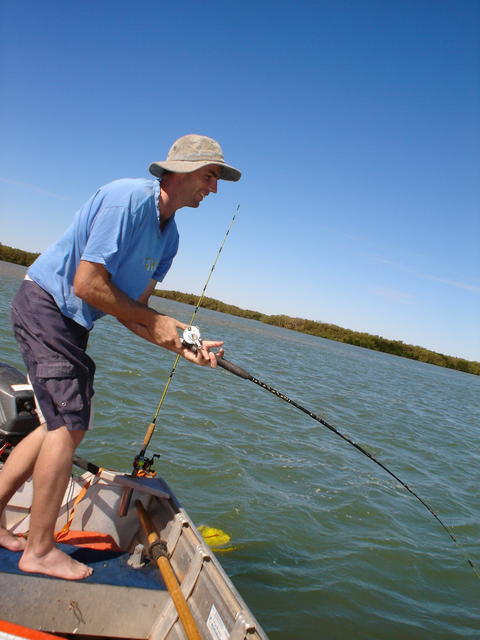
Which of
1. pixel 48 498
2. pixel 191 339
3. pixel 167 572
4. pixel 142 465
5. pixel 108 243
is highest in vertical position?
pixel 108 243

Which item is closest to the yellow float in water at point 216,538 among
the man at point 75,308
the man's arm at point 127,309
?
the man at point 75,308

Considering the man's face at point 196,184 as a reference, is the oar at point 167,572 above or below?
below

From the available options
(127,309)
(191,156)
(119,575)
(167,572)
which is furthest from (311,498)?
(191,156)

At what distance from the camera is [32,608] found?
2506 mm

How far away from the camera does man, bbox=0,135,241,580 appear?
2467mm

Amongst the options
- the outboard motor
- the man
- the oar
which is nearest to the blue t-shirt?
the man

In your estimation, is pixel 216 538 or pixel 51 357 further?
pixel 216 538

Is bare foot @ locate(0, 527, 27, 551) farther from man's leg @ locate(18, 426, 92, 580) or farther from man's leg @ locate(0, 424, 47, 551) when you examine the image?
man's leg @ locate(18, 426, 92, 580)

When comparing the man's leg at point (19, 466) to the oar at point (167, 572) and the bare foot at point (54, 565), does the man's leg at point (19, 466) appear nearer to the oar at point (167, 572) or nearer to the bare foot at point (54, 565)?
the bare foot at point (54, 565)

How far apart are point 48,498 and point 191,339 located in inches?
45.2

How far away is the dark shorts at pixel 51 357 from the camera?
2523mm

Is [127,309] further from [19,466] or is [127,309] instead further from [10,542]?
[10,542]

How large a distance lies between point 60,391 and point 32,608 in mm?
1140

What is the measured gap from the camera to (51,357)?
8.32 feet
